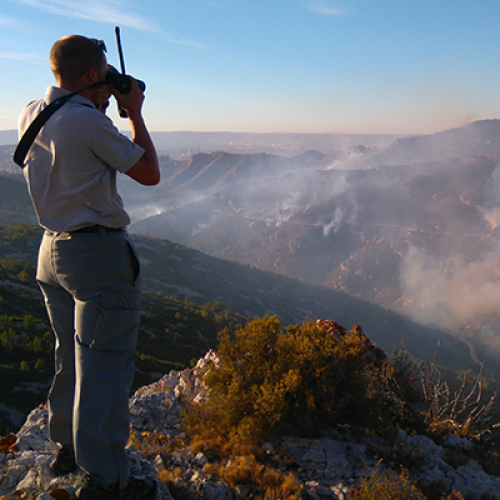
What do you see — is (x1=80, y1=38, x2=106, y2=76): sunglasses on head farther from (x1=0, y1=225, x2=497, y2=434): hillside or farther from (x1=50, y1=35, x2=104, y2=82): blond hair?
(x1=0, y1=225, x2=497, y2=434): hillside

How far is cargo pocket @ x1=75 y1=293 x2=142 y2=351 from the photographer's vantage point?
8.32ft

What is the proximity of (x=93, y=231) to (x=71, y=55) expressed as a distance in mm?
1205

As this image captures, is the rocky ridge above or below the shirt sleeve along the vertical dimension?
below

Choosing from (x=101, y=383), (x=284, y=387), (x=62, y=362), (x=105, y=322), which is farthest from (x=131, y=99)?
(x=284, y=387)

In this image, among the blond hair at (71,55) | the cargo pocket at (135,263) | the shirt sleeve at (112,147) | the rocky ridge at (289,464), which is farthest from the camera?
the rocky ridge at (289,464)

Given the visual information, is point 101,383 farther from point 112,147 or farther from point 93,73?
point 93,73

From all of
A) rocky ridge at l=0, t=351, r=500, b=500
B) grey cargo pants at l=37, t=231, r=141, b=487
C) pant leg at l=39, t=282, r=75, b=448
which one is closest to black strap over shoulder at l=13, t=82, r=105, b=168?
grey cargo pants at l=37, t=231, r=141, b=487

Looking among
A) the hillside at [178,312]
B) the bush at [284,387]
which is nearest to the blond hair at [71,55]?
the bush at [284,387]

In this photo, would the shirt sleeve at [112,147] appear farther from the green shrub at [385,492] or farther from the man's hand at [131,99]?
the green shrub at [385,492]

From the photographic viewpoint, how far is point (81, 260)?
251cm

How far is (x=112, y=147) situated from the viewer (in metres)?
2.35

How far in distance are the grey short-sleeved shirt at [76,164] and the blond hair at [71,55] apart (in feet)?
0.43

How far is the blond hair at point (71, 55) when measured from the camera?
2.46 meters

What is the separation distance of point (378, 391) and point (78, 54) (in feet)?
19.2
